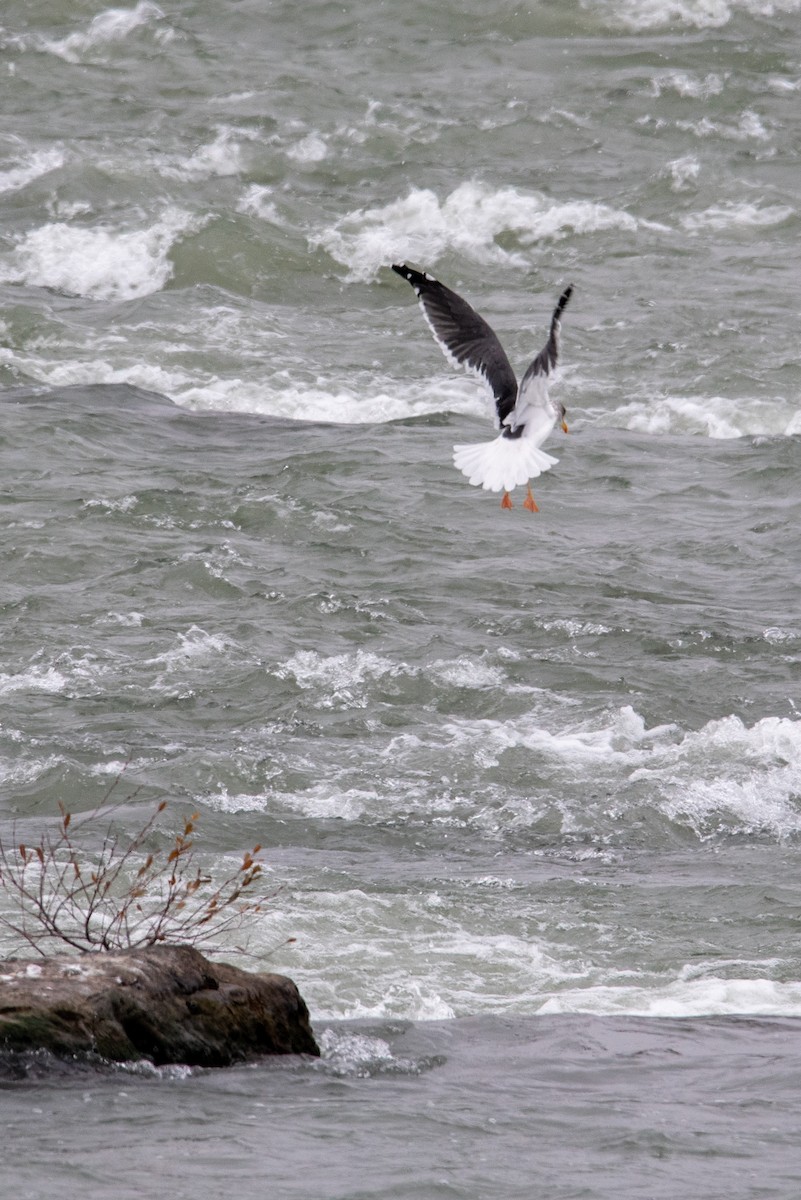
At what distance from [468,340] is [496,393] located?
1.17 feet

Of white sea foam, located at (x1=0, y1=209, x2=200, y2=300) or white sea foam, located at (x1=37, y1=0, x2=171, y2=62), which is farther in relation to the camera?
white sea foam, located at (x1=37, y1=0, x2=171, y2=62)

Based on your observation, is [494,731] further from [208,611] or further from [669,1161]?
[669,1161]

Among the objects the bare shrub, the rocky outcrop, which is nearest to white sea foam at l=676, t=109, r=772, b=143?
the bare shrub

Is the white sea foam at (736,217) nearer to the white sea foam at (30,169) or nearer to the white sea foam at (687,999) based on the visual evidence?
the white sea foam at (30,169)

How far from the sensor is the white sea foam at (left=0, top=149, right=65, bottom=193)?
2162cm

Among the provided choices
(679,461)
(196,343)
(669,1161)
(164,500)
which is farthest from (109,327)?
(669,1161)

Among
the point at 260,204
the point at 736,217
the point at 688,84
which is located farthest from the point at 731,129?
the point at 260,204

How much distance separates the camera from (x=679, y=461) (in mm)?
15281

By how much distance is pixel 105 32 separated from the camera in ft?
83.6

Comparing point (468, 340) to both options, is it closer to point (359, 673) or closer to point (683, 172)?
point (359, 673)

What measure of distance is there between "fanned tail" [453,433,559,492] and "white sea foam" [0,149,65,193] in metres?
12.7

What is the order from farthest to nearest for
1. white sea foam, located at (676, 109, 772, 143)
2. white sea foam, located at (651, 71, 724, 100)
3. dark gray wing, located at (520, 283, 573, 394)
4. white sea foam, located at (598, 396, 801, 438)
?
white sea foam, located at (651, 71, 724, 100), white sea foam, located at (676, 109, 772, 143), white sea foam, located at (598, 396, 801, 438), dark gray wing, located at (520, 283, 573, 394)

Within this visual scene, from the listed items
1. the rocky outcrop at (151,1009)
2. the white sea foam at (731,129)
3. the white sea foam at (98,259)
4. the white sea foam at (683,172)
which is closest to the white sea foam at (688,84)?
the white sea foam at (731,129)

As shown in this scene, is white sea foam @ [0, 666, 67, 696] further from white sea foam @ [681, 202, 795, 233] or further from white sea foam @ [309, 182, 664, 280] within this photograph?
white sea foam @ [681, 202, 795, 233]
